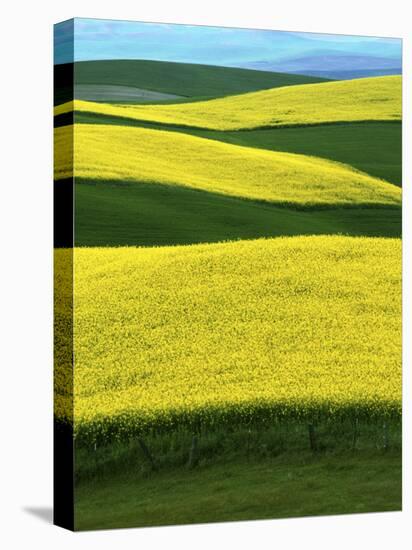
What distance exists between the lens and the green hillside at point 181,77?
55.6 ft

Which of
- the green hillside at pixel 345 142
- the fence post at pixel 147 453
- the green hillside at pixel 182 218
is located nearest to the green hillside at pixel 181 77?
the green hillside at pixel 345 142

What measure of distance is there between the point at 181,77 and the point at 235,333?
327cm

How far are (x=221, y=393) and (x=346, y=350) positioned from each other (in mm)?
1829

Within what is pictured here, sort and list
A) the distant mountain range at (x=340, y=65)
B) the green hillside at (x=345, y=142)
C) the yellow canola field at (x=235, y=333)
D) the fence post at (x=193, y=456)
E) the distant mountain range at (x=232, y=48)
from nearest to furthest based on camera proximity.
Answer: the yellow canola field at (x=235, y=333) < the distant mountain range at (x=232, y=48) < the fence post at (x=193, y=456) < the green hillside at (x=345, y=142) < the distant mountain range at (x=340, y=65)

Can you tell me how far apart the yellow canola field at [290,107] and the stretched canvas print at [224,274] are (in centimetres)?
3

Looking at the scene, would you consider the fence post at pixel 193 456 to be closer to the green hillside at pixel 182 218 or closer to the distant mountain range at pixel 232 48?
the green hillside at pixel 182 218

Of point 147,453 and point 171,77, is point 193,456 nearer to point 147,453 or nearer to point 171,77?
point 147,453

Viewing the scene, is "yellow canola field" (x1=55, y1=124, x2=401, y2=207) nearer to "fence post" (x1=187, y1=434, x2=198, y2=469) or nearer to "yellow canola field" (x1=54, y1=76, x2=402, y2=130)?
"yellow canola field" (x1=54, y1=76, x2=402, y2=130)

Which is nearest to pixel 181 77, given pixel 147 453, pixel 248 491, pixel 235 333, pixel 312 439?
pixel 235 333

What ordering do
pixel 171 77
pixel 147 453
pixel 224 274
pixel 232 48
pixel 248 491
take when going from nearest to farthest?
pixel 147 453 < pixel 248 491 < pixel 224 274 < pixel 171 77 < pixel 232 48

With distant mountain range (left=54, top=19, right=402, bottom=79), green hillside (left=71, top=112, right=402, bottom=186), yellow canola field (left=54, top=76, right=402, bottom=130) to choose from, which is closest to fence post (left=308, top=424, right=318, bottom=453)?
green hillside (left=71, top=112, right=402, bottom=186)

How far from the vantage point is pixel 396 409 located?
60.8ft

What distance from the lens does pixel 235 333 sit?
17.5 metres

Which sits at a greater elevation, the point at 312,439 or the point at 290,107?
the point at 290,107
